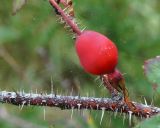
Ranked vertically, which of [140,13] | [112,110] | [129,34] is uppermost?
[140,13]

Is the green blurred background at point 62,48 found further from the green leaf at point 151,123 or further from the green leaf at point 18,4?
the green leaf at point 151,123

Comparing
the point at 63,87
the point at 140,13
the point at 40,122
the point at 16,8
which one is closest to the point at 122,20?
the point at 140,13

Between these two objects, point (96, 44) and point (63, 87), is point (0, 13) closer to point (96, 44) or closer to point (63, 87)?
point (63, 87)

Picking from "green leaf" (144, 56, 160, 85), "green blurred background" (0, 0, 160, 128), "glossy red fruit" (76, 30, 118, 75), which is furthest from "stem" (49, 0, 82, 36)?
"green blurred background" (0, 0, 160, 128)

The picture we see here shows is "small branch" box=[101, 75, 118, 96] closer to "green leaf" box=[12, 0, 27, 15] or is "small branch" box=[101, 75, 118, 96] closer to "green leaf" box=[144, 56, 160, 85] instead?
"green leaf" box=[144, 56, 160, 85]

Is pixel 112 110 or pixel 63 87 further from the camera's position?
pixel 63 87
